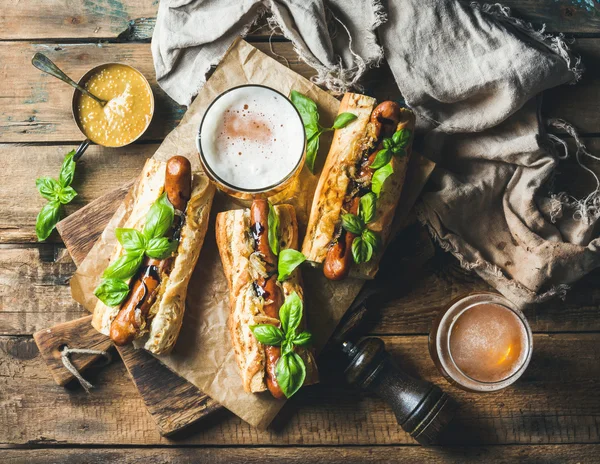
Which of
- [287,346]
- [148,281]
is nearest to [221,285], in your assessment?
[148,281]

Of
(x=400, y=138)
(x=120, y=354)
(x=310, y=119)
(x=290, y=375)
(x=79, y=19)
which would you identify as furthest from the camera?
(x=79, y=19)

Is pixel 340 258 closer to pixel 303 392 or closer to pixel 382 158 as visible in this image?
pixel 382 158

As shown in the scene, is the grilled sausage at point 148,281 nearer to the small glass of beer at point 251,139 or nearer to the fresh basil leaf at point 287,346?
the small glass of beer at point 251,139

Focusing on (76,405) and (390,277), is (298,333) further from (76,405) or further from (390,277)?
(76,405)

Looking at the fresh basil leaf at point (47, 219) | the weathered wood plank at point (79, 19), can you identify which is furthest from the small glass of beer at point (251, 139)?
the fresh basil leaf at point (47, 219)

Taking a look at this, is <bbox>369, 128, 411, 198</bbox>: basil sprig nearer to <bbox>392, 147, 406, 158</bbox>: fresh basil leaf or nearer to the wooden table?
<bbox>392, 147, 406, 158</bbox>: fresh basil leaf
